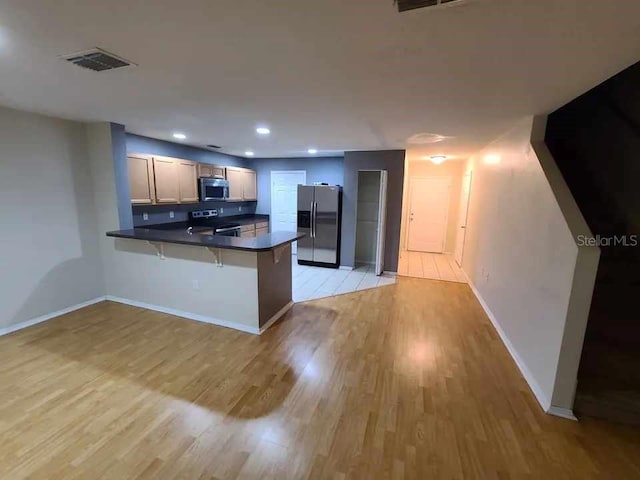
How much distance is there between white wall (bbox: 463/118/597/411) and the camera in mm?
1996

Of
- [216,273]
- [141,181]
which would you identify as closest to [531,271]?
[216,273]

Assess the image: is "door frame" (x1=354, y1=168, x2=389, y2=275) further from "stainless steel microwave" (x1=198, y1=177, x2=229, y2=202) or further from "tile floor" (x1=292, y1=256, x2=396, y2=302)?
"stainless steel microwave" (x1=198, y1=177, x2=229, y2=202)

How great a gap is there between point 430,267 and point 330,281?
248cm

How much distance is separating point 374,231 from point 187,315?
404 cm

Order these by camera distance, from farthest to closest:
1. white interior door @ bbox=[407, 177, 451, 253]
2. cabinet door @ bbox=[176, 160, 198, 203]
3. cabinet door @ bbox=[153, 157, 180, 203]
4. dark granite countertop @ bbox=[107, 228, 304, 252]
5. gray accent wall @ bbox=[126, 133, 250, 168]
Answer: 1. white interior door @ bbox=[407, 177, 451, 253]
2. cabinet door @ bbox=[176, 160, 198, 203]
3. cabinet door @ bbox=[153, 157, 180, 203]
4. gray accent wall @ bbox=[126, 133, 250, 168]
5. dark granite countertop @ bbox=[107, 228, 304, 252]

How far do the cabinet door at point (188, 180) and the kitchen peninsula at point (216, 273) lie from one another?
4.22ft

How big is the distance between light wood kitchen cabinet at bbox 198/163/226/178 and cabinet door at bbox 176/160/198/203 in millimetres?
127

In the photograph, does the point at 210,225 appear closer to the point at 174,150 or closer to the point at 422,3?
the point at 174,150

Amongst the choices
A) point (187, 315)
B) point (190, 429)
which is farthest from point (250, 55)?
point (187, 315)

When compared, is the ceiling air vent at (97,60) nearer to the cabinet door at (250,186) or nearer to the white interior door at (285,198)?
the cabinet door at (250,186)

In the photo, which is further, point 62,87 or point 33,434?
point 62,87

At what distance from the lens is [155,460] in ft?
5.44

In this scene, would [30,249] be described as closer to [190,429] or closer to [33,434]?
[33,434]

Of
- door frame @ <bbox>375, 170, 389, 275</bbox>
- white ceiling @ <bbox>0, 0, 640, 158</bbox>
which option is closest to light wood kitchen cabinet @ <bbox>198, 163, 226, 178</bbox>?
white ceiling @ <bbox>0, 0, 640, 158</bbox>
